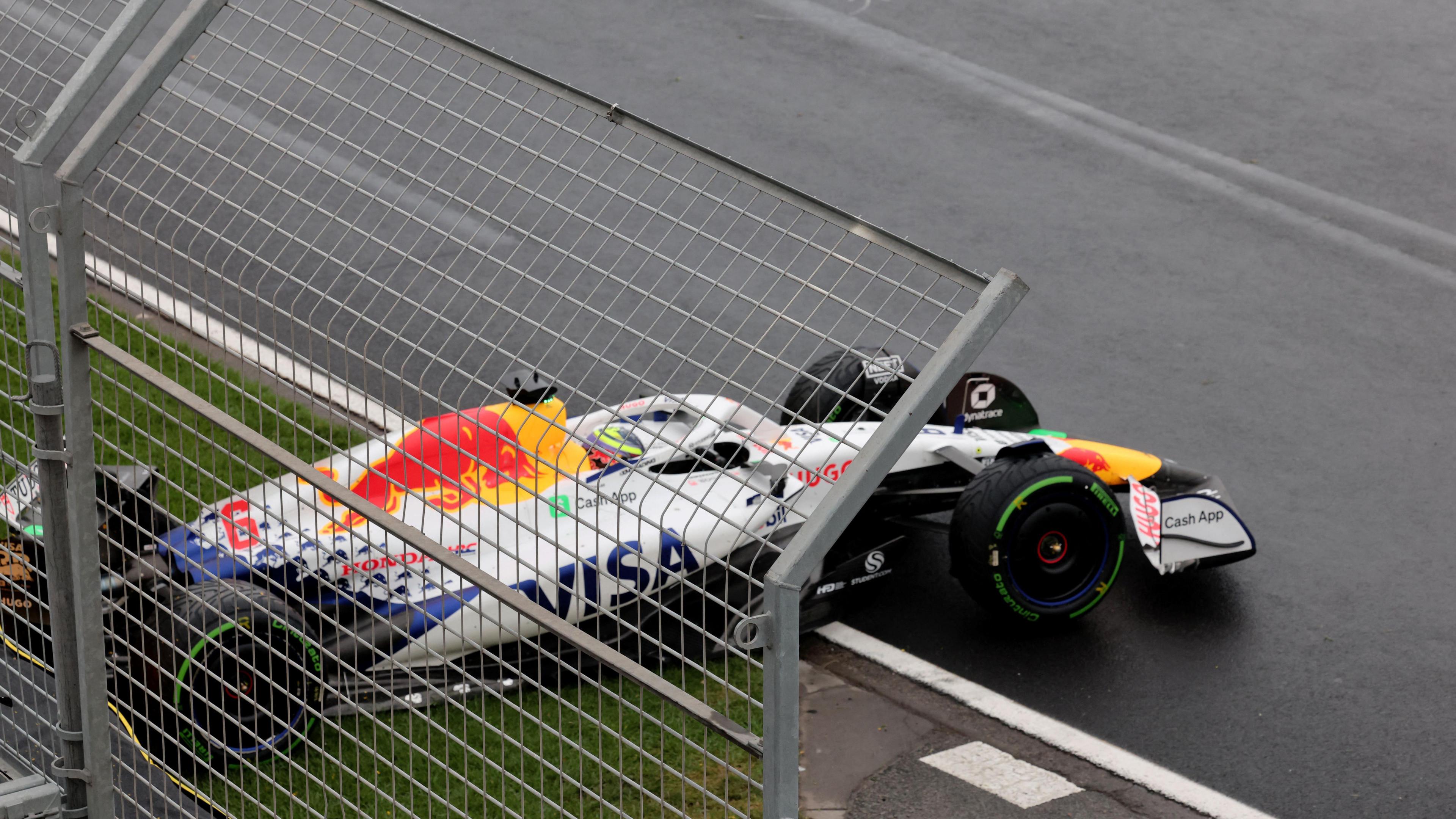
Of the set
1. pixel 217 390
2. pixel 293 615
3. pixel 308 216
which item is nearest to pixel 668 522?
pixel 293 615

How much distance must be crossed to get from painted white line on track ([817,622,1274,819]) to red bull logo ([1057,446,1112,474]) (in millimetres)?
1151

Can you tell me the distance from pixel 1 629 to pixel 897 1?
1102cm

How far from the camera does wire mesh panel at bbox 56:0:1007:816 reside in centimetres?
254

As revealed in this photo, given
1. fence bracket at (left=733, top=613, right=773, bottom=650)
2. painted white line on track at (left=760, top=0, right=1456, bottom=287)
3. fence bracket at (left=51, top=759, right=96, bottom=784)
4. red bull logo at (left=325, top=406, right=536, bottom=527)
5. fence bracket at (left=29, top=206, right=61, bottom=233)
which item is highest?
painted white line on track at (left=760, top=0, right=1456, bottom=287)

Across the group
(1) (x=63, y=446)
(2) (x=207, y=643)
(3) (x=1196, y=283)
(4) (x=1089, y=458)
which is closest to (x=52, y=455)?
(1) (x=63, y=446)

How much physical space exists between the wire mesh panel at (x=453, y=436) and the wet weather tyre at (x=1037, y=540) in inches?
21.2

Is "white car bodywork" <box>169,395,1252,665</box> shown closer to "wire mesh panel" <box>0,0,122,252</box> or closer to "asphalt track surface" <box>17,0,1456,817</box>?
"asphalt track surface" <box>17,0,1456,817</box>

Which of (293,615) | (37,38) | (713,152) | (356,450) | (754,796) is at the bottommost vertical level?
(754,796)

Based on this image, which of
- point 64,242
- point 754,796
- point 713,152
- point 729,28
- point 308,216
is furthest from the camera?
point 729,28

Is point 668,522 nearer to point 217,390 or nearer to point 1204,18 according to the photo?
point 217,390

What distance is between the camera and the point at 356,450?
5.50 metres

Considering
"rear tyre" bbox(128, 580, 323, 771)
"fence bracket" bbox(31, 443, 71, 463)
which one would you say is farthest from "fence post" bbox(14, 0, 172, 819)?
"rear tyre" bbox(128, 580, 323, 771)

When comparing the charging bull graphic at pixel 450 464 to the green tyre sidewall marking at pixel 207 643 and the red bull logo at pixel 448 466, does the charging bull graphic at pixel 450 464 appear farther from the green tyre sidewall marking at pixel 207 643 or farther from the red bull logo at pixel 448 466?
the green tyre sidewall marking at pixel 207 643

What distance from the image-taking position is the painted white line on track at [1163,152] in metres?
9.98
